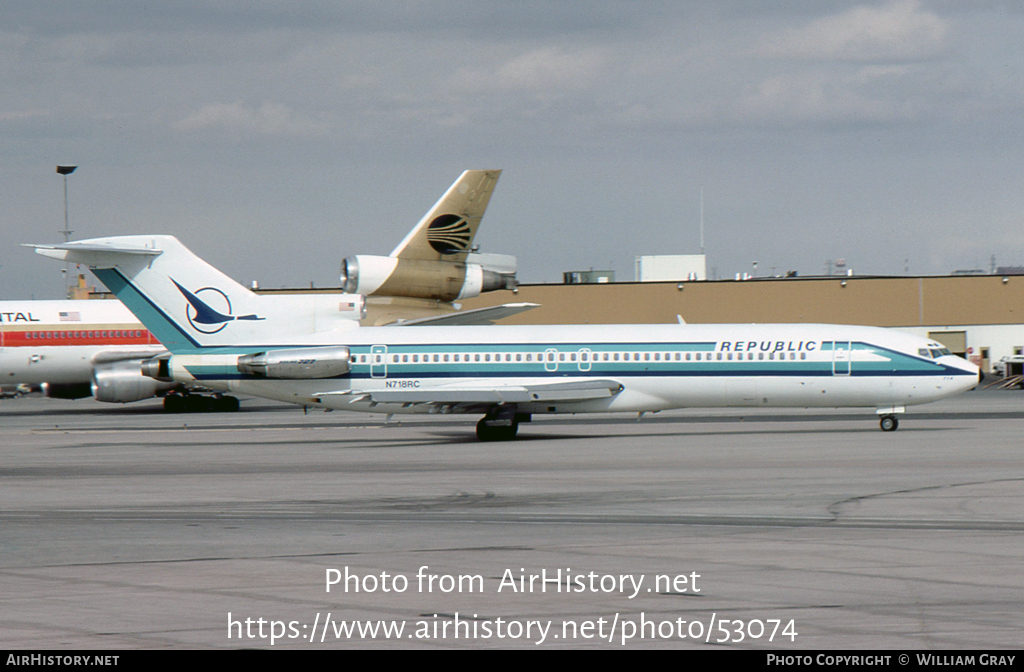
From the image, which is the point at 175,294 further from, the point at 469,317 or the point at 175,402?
the point at 175,402

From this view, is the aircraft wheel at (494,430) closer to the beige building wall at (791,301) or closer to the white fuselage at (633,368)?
the white fuselage at (633,368)

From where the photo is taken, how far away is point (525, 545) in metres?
13.8

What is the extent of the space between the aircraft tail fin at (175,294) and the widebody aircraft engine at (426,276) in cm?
359

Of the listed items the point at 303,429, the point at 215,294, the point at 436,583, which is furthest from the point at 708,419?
the point at 436,583

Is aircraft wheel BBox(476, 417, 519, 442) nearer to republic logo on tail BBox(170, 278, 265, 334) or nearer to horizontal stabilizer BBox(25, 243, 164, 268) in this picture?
republic logo on tail BBox(170, 278, 265, 334)

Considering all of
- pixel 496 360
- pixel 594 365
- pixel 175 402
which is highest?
pixel 496 360

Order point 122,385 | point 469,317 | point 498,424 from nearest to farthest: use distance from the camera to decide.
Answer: point 498,424 < point 469,317 < point 122,385

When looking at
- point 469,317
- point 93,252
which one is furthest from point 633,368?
point 93,252

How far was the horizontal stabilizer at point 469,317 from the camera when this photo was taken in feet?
123

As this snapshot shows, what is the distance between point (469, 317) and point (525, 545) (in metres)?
27.0

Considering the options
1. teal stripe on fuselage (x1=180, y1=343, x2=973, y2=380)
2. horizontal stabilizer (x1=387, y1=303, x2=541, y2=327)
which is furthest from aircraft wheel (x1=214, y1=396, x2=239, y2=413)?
teal stripe on fuselage (x1=180, y1=343, x2=973, y2=380)

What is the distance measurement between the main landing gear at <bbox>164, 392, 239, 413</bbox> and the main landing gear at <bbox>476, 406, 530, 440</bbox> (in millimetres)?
20380

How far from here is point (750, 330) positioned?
3269cm
